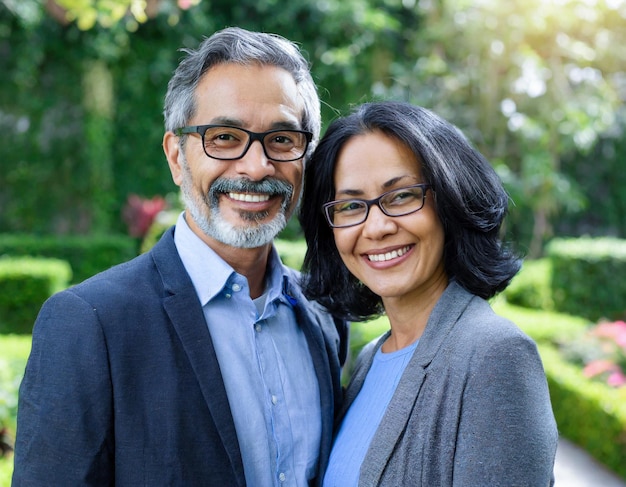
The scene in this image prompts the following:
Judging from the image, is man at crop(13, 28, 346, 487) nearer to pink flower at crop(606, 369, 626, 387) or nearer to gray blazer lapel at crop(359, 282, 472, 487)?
gray blazer lapel at crop(359, 282, 472, 487)

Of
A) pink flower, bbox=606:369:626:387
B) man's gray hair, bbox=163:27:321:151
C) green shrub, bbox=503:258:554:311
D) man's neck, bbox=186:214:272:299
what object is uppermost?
man's gray hair, bbox=163:27:321:151

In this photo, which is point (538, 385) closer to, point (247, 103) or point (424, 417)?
point (424, 417)

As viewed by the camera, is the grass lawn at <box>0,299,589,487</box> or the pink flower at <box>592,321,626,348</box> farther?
the pink flower at <box>592,321,626,348</box>

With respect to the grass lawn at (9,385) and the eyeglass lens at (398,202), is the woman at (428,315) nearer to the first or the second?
the eyeglass lens at (398,202)

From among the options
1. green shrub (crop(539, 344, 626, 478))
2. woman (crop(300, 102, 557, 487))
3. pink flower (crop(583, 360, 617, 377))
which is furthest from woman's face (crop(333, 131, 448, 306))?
pink flower (crop(583, 360, 617, 377))

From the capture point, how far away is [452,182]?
6.31ft

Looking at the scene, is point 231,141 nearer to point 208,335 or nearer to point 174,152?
point 174,152

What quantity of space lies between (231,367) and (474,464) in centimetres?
70

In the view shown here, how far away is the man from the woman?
155 mm

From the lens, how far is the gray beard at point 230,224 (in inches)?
79.8

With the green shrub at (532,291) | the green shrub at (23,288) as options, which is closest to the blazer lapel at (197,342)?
the green shrub at (23,288)

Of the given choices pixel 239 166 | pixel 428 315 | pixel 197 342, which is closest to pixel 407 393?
pixel 428 315

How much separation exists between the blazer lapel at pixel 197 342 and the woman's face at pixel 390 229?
49cm

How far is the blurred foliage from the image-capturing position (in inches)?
406
